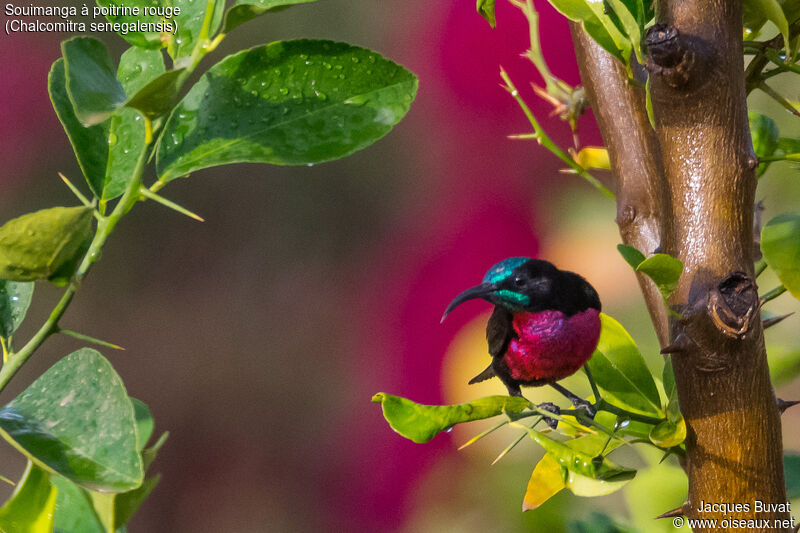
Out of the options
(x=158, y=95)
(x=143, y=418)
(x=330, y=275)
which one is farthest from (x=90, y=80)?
(x=330, y=275)

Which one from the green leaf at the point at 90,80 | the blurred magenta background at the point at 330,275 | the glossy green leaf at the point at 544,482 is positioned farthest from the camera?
the blurred magenta background at the point at 330,275

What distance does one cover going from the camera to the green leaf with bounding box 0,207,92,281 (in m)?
0.17

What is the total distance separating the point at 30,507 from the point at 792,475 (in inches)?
10.5

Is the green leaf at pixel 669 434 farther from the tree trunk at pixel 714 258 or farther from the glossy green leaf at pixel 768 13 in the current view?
the glossy green leaf at pixel 768 13

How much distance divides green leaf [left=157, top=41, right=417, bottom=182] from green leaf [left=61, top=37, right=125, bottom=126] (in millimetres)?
23

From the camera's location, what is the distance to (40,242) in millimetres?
174

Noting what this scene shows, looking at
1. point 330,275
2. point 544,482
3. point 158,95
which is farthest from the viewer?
point 330,275

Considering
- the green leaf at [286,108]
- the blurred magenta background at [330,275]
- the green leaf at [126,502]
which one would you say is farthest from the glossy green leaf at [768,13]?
the blurred magenta background at [330,275]

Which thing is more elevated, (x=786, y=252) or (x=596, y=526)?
(x=786, y=252)

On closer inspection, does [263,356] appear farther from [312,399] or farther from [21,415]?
[21,415]

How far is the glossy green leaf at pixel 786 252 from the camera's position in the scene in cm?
24

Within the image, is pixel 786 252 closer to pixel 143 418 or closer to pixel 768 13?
pixel 768 13

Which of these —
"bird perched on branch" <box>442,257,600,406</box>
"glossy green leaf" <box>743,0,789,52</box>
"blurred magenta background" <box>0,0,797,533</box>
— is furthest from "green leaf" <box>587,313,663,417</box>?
"blurred magenta background" <box>0,0,797,533</box>

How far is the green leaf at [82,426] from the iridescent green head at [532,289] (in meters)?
0.13
